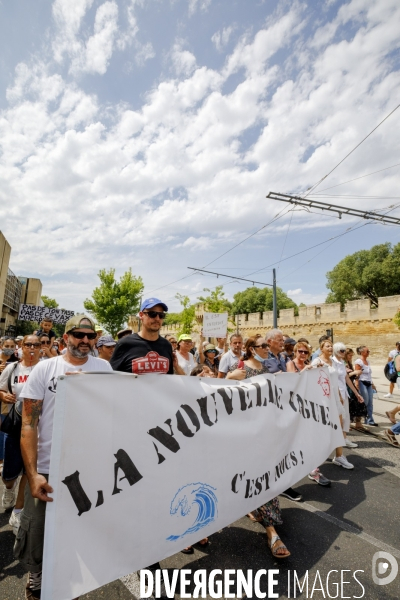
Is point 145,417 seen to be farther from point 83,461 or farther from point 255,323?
point 255,323

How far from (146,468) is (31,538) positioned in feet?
2.38

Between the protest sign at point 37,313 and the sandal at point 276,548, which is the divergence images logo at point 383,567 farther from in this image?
the protest sign at point 37,313

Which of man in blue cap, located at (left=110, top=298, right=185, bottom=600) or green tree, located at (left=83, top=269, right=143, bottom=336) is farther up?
green tree, located at (left=83, top=269, right=143, bottom=336)

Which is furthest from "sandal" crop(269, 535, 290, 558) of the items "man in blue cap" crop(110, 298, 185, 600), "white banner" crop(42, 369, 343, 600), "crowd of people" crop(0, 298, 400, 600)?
"man in blue cap" crop(110, 298, 185, 600)

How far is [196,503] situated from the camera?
2170mm

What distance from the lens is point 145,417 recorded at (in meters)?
2.03

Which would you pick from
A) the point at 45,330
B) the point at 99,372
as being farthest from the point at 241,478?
the point at 45,330

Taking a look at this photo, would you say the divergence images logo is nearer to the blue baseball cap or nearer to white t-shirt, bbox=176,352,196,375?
the blue baseball cap

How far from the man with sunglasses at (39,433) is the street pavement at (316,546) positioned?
0.68 m

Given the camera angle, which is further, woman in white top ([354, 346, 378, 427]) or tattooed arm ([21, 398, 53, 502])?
woman in white top ([354, 346, 378, 427])

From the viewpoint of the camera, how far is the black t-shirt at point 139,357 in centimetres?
254

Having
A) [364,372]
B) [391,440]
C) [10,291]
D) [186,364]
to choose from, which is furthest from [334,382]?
[10,291]

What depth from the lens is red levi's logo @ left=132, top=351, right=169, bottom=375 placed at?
2.53 m

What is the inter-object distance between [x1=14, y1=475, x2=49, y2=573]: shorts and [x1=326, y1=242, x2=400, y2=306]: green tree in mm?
46159
